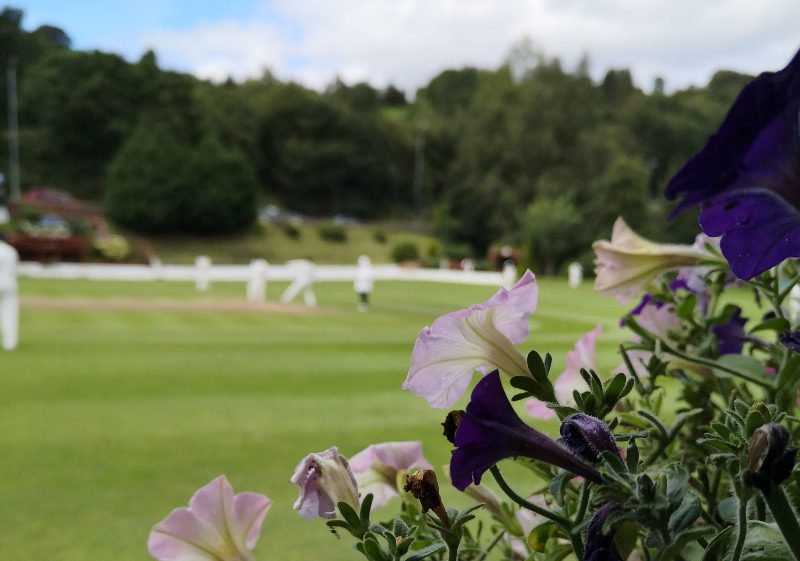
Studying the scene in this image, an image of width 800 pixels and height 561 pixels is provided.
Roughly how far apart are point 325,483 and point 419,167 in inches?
2211

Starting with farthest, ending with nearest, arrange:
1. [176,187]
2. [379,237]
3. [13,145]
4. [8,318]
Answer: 1. [13,145]
2. [379,237]
3. [176,187]
4. [8,318]

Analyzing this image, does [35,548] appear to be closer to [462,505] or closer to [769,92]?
[462,505]

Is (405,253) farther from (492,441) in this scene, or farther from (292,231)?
(492,441)

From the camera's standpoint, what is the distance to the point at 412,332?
456 inches

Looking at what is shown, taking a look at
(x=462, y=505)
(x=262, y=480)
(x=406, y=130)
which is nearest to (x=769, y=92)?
(x=462, y=505)

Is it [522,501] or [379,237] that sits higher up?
[522,501]

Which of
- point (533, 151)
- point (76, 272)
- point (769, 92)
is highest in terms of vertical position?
point (533, 151)

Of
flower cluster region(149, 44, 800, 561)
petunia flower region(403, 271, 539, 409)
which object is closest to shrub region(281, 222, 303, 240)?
flower cluster region(149, 44, 800, 561)

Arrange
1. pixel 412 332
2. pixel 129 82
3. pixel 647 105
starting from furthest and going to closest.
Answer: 1. pixel 647 105
2. pixel 129 82
3. pixel 412 332

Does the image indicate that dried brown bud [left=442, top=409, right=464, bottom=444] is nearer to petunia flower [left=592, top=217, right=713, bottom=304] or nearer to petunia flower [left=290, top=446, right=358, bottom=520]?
petunia flower [left=290, top=446, right=358, bottom=520]

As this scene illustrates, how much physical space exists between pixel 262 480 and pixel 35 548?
3.95ft

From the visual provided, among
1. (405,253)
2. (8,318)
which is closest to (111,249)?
(405,253)

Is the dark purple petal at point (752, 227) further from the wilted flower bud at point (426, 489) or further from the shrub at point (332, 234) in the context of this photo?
the shrub at point (332, 234)

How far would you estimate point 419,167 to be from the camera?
56.2 m
